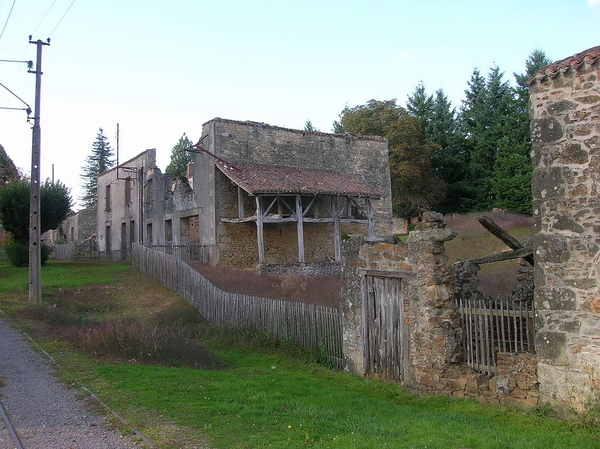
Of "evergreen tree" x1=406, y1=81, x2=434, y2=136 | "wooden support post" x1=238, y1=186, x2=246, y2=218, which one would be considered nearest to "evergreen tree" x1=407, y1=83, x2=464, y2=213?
"evergreen tree" x1=406, y1=81, x2=434, y2=136

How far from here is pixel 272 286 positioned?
17.0 metres

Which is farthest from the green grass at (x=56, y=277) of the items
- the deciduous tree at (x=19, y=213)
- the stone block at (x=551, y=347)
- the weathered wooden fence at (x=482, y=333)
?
the stone block at (x=551, y=347)

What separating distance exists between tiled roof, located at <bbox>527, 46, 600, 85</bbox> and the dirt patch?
296 inches

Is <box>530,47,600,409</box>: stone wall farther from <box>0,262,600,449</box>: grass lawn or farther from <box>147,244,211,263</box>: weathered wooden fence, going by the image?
<box>147,244,211,263</box>: weathered wooden fence

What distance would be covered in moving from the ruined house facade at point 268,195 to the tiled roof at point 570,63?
45.3 ft

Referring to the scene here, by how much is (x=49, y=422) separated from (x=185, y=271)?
9996 millimetres

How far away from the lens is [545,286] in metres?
6.90

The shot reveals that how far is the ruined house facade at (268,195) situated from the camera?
867 inches

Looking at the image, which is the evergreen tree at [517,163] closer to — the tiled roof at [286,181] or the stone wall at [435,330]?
the tiled roof at [286,181]

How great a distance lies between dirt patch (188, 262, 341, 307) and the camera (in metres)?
14.4

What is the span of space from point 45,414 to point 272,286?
10.7m

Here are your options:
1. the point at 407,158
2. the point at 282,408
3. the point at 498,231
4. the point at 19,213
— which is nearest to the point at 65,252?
the point at 19,213

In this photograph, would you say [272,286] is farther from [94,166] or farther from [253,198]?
[94,166]

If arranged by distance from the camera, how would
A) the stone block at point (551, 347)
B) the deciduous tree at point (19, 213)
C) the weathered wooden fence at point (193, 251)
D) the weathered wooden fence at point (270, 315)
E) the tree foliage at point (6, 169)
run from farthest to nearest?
1. the tree foliage at point (6, 169)
2. the deciduous tree at point (19, 213)
3. the weathered wooden fence at point (193, 251)
4. the weathered wooden fence at point (270, 315)
5. the stone block at point (551, 347)
